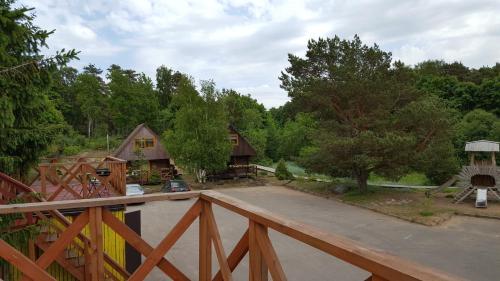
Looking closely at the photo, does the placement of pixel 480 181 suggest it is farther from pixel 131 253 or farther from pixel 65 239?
pixel 65 239

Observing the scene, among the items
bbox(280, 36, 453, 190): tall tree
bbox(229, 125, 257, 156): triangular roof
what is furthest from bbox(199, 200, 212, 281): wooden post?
bbox(229, 125, 257, 156): triangular roof

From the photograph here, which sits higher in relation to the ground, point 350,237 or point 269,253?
point 269,253

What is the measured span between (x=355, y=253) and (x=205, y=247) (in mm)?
1683

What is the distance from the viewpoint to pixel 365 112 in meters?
20.1

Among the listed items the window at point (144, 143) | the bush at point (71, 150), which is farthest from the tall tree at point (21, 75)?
the bush at point (71, 150)

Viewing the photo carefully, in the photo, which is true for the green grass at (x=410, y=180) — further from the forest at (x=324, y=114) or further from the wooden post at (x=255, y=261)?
the wooden post at (x=255, y=261)

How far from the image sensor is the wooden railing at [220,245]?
1481 mm

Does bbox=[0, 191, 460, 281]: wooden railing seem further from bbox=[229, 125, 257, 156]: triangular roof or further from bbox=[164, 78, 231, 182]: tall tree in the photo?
bbox=[229, 125, 257, 156]: triangular roof

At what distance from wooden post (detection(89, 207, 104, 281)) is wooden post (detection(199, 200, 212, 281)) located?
765mm

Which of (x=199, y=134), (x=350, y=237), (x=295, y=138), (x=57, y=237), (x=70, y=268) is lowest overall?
(x=350, y=237)

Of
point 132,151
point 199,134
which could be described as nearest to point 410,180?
point 199,134

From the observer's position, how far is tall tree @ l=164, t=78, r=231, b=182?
24.8 meters

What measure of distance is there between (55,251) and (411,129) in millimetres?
19717

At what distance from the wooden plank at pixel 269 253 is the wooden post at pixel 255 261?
4 cm
